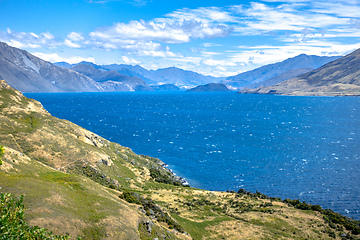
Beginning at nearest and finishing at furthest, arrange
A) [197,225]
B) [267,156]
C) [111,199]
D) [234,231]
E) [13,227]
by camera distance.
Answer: [13,227] < [111,199] < [234,231] < [197,225] < [267,156]

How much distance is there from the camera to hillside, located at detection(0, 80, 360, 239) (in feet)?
112

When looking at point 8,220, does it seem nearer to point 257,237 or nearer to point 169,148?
point 257,237

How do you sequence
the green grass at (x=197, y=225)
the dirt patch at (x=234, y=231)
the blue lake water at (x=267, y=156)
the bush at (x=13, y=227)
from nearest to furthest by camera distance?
1. the bush at (x=13, y=227)
2. the green grass at (x=197, y=225)
3. the dirt patch at (x=234, y=231)
4. the blue lake water at (x=267, y=156)

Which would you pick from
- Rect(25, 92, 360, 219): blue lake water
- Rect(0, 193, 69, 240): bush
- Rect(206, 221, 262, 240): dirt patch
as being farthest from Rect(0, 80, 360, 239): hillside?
Rect(25, 92, 360, 219): blue lake water

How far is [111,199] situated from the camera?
4294cm

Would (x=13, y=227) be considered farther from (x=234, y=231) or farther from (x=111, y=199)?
(x=234, y=231)

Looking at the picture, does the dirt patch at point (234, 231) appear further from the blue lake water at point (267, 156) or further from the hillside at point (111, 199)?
the blue lake water at point (267, 156)

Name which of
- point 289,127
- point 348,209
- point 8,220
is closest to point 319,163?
point 348,209

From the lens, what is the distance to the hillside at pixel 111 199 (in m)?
34.2

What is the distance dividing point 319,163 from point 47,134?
108229 mm

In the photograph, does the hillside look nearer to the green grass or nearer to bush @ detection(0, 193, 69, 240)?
the green grass

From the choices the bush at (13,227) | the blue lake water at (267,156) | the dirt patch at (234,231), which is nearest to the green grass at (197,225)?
the dirt patch at (234,231)

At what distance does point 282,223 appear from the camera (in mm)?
55688

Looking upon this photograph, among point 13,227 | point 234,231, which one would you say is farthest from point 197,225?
point 13,227
